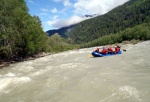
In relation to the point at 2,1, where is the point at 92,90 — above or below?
below

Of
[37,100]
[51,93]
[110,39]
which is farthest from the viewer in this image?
[110,39]

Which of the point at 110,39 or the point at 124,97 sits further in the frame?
the point at 110,39

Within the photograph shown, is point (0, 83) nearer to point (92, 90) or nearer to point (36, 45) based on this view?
point (92, 90)

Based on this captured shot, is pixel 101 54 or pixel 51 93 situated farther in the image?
pixel 101 54

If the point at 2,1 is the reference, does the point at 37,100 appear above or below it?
below

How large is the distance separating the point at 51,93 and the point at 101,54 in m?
18.7

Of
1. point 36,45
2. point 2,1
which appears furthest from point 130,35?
point 2,1

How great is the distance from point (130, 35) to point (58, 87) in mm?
93956

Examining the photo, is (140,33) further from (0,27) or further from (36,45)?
(0,27)

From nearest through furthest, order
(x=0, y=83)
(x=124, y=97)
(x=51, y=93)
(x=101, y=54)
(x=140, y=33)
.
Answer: (x=124, y=97), (x=51, y=93), (x=0, y=83), (x=101, y=54), (x=140, y=33)

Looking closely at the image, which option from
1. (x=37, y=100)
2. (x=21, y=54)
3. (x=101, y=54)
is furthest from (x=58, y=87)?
(x=21, y=54)

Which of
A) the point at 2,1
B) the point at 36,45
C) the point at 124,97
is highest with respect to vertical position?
the point at 2,1

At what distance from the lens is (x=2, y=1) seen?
26562mm

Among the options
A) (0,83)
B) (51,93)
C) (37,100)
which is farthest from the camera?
(0,83)
